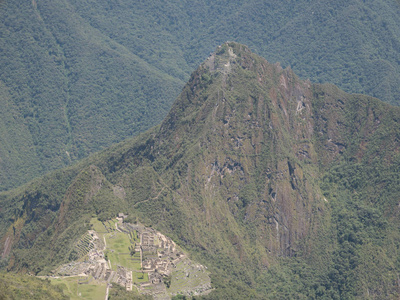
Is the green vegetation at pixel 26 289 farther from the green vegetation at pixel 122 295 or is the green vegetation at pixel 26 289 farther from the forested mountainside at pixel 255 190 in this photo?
the forested mountainside at pixel 255 190

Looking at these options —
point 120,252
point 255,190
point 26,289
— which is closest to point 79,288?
point 26,289

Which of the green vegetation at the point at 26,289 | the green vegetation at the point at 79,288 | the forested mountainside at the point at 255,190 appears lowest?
the forested mountainside at the point at 255,190

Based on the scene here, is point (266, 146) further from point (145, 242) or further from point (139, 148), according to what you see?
point (145, 242)

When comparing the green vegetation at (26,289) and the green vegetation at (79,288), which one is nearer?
the green vegetation at (26,289)

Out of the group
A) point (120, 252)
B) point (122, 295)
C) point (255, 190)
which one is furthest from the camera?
point (255, 190)

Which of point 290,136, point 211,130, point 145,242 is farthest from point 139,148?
point 145,242

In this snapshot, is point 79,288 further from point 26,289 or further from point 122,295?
point 26,289

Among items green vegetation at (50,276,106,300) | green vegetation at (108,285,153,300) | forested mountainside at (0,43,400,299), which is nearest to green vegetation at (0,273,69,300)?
green vegetation at (50,276,106,300)

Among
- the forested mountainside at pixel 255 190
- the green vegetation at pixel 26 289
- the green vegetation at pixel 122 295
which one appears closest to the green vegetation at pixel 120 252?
the green vegetation at pixel 122 295

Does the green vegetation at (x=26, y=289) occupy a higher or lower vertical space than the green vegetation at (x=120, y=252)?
higher
